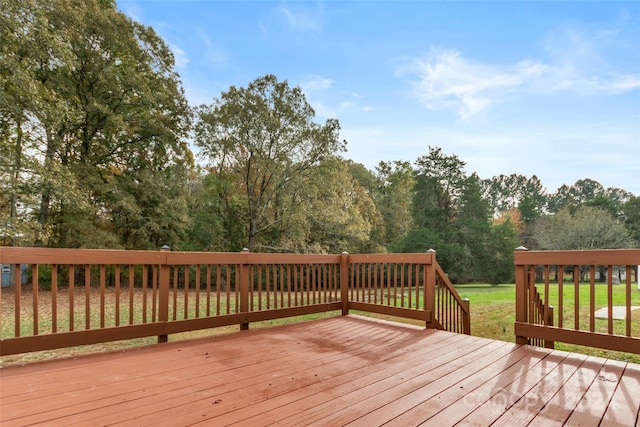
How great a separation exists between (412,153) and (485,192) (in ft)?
55.3

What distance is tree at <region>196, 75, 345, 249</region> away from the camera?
12.6m

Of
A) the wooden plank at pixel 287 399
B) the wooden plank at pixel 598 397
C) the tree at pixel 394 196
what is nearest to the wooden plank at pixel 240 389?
the wooden plank at pixel 287 399

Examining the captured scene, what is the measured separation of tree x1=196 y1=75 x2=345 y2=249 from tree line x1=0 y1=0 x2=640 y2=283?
1.7 inches

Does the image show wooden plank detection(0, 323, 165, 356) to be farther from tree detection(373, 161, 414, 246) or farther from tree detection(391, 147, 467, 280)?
tree detection(391, 147, 467, 280)

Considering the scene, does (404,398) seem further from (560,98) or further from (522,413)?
(560,98)

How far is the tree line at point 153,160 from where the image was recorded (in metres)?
8.10

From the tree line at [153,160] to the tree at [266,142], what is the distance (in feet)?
0.14

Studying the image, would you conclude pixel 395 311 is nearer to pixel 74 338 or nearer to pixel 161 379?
pixel 161 379

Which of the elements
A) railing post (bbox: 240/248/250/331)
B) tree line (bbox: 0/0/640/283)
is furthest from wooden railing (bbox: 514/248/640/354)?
tree line (bbox: 0/0/640/283)

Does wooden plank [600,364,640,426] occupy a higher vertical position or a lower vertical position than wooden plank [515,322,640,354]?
lower

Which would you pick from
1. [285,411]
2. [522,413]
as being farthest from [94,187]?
[522,413]

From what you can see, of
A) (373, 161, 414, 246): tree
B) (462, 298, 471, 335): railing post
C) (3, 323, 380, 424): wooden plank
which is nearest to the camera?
(3, 323, 380, 424): wooden plank

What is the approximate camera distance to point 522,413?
1.68 meters

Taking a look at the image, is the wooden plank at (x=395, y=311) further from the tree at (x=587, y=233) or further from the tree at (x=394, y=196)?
the tree at (x=587, y=233)
